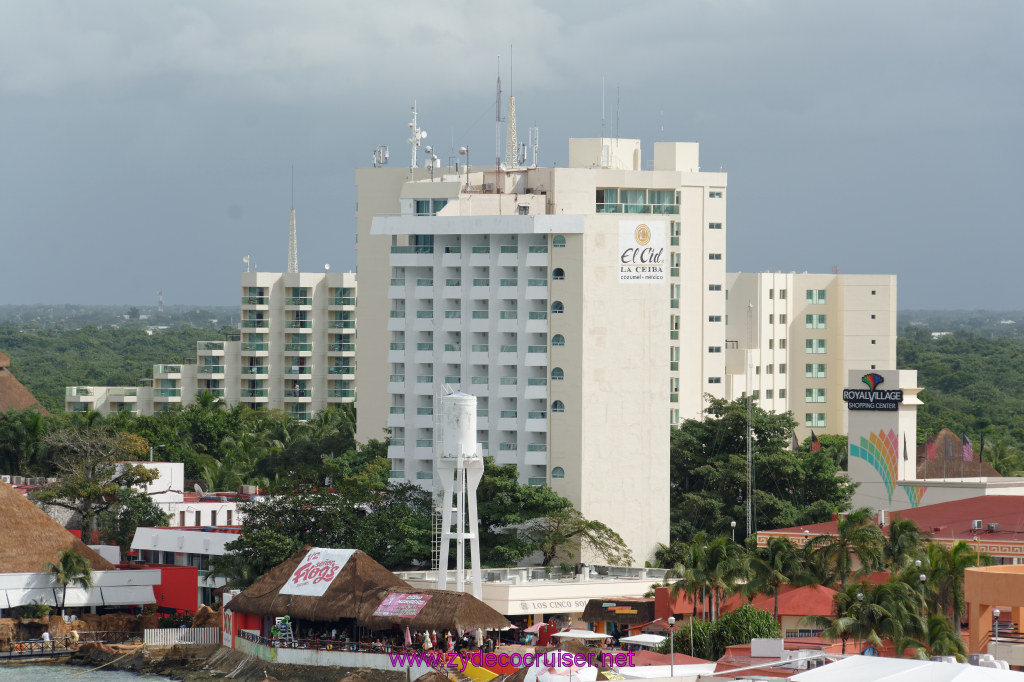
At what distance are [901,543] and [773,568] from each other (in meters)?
4.72

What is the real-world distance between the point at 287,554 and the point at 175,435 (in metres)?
45.9

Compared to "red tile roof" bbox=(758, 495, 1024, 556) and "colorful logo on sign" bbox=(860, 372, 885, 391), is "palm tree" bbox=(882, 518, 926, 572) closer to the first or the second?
"red tile roof" bbox=(758, 495, 1024, 556)

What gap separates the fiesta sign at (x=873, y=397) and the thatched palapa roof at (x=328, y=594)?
2690 centimetres

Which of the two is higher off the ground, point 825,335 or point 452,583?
point 825,335

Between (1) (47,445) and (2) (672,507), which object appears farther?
(1) (47,445)

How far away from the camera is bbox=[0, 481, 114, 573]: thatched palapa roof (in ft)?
269

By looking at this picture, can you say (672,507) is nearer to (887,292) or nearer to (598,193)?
(598,193)

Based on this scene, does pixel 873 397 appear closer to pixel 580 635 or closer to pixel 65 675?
pixel 580 635

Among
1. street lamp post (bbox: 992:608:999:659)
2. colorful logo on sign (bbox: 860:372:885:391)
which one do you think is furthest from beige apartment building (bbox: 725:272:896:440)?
street lamp post (bbox: 992:608:999:659)

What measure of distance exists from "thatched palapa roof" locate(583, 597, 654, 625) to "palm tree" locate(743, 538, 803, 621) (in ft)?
26.2

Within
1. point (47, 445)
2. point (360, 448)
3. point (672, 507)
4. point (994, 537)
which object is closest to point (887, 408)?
point (672, 507)

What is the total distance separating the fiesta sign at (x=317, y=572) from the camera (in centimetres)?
7240

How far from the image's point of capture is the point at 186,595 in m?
84.4

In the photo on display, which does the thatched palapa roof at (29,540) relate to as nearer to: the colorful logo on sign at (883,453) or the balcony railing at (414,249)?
the balcony railing at (414,249)
